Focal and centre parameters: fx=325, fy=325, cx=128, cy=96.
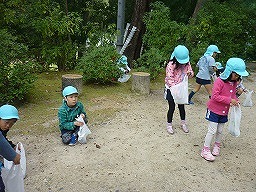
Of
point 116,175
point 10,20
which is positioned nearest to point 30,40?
point 10,20

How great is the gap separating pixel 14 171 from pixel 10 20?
5.12 metres

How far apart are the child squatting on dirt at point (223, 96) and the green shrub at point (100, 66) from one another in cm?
381

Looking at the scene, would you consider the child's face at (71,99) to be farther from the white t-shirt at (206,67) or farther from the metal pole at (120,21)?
the metal pole at (120,21)

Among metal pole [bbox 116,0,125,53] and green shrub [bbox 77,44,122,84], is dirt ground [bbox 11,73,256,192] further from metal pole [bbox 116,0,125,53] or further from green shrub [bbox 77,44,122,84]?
metal pole [bbox 116,0,125,53]

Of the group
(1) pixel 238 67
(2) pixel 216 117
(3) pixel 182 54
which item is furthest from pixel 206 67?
(1) pixel 238 67

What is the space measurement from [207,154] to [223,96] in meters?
0.89

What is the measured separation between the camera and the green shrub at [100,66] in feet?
26.0

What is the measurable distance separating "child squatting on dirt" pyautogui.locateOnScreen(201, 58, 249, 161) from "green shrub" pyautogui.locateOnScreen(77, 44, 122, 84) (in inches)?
150

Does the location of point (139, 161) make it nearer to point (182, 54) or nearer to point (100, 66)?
point (182, 54)

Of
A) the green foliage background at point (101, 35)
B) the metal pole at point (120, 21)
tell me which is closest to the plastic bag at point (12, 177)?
the green foliage background at point (101, 35)

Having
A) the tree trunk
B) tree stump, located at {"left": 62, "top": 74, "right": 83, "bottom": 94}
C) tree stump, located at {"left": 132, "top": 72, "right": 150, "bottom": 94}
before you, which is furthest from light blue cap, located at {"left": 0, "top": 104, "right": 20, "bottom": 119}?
the tree trunk

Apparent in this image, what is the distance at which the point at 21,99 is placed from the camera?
6656mm

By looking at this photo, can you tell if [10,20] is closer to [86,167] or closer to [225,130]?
[86,167]

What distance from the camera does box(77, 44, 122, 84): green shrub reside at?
7.94m
